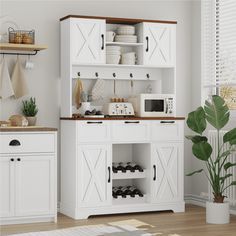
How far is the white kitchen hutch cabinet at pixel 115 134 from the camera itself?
6078mm

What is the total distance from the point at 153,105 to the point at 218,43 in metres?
1.04

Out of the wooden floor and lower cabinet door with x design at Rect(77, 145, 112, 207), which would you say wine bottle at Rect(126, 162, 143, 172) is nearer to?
lower cabinet door with x design at Rect(77, 145, 112, 207)

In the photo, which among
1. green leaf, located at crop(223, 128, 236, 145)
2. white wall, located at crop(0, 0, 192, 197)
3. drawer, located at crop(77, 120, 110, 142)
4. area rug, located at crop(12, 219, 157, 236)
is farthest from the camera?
white wall, located at crop(0, 0, 192, 197)

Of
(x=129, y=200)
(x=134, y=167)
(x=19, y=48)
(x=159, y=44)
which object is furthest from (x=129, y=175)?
(x=19, y=48)

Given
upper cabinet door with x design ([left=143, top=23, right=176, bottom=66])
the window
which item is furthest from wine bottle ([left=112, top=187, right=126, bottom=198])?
the window

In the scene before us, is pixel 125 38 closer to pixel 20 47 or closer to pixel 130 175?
pixel 20 47

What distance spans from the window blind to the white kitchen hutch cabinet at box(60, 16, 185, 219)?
0.47 meters

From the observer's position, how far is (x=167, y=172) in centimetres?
643

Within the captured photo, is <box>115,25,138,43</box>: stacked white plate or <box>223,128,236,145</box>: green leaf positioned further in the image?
<box>115,25,138,43</box>: stacked white plate

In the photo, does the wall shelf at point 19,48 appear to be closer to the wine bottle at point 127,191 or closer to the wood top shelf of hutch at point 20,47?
the wood top shelf of hutch at point 20,47

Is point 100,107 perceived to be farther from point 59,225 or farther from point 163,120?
point 59,225

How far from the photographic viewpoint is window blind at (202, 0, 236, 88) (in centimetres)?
652

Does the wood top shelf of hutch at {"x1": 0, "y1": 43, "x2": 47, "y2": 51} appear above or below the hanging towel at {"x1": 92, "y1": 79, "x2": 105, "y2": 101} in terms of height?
above

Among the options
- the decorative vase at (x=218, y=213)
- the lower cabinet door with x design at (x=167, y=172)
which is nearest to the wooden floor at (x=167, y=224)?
the decorative vase at (x=218, y=213)
